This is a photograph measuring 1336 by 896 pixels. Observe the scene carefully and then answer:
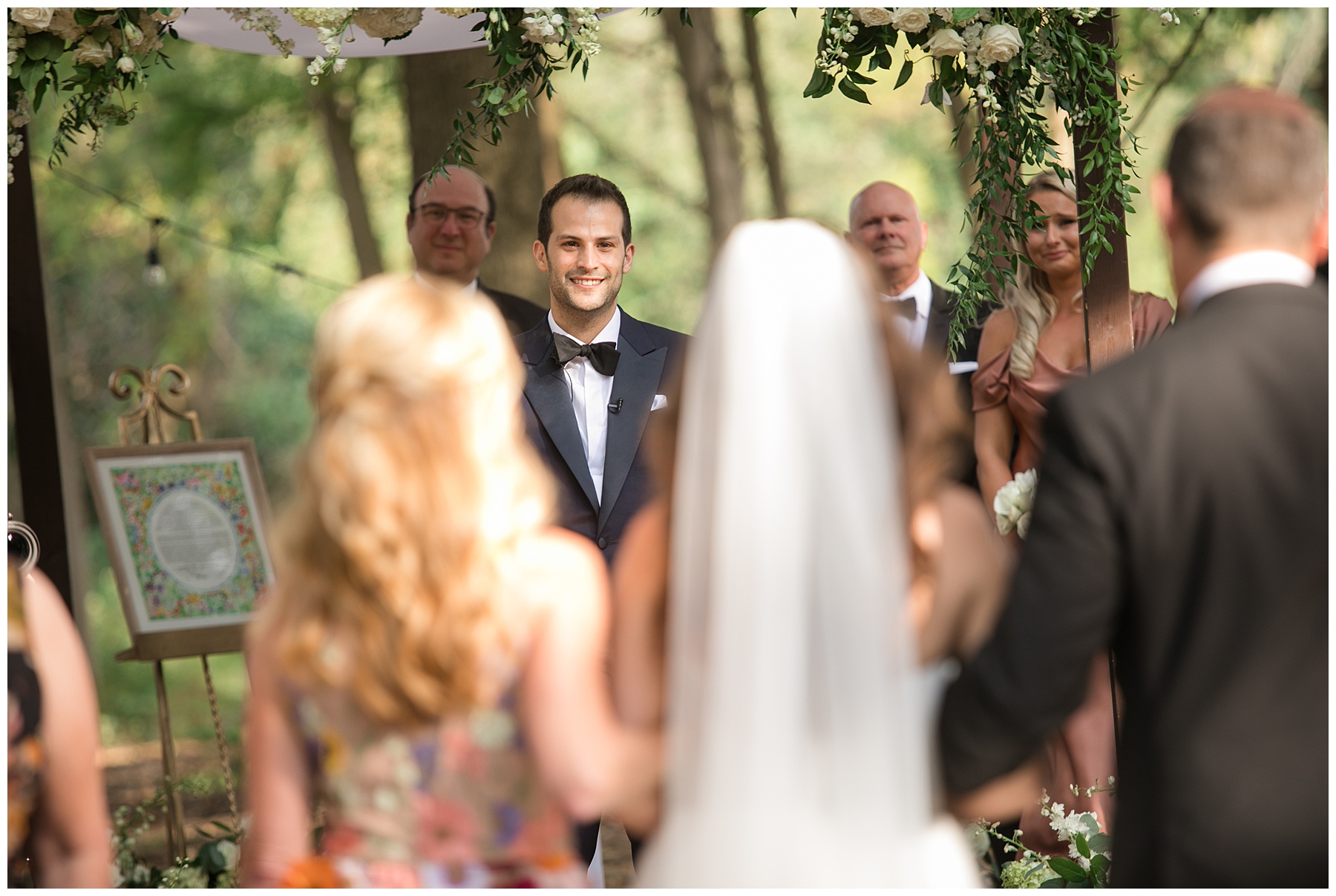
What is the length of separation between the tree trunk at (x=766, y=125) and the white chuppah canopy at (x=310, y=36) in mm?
5055

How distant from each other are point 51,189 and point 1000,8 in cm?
1422

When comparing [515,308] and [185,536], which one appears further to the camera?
[515,308]

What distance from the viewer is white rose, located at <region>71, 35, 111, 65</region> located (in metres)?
3.40

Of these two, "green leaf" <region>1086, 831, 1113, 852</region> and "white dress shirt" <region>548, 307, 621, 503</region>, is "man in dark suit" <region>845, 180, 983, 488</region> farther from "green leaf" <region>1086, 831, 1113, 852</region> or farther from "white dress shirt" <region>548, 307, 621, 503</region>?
"green leaf" <region>1086, 831, 1113, 852</region>

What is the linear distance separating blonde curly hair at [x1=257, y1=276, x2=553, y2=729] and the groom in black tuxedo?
2059mm

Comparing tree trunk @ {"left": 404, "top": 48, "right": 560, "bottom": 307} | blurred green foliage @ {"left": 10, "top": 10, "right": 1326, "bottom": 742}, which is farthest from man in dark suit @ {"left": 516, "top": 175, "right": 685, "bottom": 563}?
blurred green foliage @ {"left": 10, "top": 10, "right": 1326, "bottom": 742}

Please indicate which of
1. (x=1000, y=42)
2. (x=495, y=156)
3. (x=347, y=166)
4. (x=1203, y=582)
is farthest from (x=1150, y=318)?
(x=347, y=166)

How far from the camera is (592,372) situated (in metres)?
4.12

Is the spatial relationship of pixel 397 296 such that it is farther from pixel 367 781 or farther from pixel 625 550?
pixel 367 781

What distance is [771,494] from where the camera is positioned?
1.91m

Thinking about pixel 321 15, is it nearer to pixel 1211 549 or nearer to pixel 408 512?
pixel 408 512

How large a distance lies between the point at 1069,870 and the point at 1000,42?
2144mm

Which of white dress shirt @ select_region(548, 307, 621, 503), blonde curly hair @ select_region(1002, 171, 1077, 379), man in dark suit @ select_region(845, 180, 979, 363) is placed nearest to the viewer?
white dress shirt @ select_region(548, 307, 621, 503)

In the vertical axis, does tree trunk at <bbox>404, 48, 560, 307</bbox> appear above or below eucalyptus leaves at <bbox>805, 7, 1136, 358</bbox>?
above
